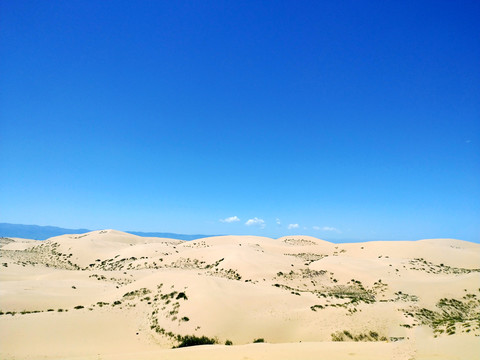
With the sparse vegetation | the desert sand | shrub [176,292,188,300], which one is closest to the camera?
the desert sand

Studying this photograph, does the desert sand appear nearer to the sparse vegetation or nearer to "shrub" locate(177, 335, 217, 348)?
the sparse vegetation

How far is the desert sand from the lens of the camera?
54.1ft

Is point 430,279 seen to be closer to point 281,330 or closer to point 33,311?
point 281,330

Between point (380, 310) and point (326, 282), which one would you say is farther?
point (326, 282)

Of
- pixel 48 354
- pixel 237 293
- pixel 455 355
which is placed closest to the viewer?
pixel 455 355

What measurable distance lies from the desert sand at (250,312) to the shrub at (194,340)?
54 centimetres

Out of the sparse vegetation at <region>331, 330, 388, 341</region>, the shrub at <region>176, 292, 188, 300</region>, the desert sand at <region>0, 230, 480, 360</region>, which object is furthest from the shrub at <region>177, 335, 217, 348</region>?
the sparse vegetation at <region>331, 330, 388, 341</region>

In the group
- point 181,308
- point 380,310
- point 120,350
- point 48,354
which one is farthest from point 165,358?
point 380,310

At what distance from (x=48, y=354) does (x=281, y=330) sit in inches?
657

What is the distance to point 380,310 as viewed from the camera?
2614 centimetres

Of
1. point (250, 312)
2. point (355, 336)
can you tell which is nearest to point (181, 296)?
point (250, 312)

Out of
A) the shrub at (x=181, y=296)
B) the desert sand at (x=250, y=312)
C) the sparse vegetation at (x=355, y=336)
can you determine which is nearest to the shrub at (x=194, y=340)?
the desert sand at (x=250, y=312)

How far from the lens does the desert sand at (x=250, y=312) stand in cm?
1650

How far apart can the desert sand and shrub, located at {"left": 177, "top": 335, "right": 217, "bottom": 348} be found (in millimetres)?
538
